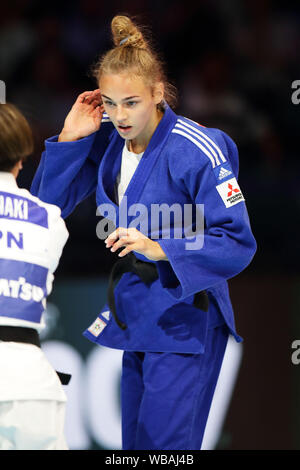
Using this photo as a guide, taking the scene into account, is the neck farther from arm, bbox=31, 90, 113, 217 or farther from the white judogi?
the white judogi

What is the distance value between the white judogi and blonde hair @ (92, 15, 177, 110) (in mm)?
631

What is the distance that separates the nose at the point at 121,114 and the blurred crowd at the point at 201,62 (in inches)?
74.1

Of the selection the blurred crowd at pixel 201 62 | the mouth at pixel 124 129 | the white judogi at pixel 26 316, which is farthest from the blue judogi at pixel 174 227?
the blurred crowd at pixel 201 62

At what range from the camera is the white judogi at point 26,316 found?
2264mm

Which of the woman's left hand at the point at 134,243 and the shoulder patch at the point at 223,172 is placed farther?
the shoulder patch at the point at 223,172

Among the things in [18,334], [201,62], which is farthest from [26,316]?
[201,62]

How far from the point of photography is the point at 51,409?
7.61 feet

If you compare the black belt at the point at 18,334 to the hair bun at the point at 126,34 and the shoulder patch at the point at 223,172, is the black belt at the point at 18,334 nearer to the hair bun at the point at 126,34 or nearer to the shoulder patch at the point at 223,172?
the shoulder patch at the point at 223,172

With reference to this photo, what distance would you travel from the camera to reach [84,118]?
300 centimetres

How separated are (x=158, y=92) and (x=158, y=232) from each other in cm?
49

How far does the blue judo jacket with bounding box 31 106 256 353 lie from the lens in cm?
271

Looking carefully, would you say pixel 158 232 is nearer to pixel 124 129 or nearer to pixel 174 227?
pixel 174 227
